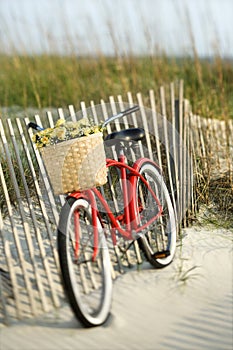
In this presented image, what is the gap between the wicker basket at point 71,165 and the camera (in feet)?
8.82

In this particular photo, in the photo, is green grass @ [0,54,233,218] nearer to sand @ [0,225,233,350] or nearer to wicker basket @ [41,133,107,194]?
sand @ [0,225,233,350]

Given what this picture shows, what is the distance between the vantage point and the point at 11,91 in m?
7.91

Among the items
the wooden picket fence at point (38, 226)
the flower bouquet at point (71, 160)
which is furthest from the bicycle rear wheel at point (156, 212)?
the flower bouquet at point (71, 160)

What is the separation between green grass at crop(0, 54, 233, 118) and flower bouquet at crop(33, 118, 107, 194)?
390cm

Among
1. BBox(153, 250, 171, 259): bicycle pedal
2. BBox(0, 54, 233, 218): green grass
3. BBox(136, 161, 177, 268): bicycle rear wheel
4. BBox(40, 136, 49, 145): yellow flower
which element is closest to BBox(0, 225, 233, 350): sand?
BBox(153, 250, 171, 259): bicycle pedal

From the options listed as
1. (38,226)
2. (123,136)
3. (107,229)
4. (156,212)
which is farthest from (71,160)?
(38,226)

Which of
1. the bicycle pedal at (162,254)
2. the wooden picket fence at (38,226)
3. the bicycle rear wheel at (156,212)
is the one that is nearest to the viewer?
the wooden picket fence at (38,226)

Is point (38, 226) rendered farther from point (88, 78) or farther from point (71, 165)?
point (88, 78)

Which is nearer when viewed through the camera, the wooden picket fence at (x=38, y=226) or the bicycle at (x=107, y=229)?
the bicycle at (x=107, y=229)

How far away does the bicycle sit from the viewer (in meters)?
2.69

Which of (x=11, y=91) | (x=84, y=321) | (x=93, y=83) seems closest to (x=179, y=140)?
(x=84, y=321)

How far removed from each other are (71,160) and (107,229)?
3.08 feet

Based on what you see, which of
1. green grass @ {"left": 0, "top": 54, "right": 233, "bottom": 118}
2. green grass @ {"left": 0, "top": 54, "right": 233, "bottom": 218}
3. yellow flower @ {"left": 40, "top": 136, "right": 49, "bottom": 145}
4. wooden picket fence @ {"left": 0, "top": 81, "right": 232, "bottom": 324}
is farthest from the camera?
green grass @ {"left": 0, "top": 54, "right": 233, "bottom": 118}

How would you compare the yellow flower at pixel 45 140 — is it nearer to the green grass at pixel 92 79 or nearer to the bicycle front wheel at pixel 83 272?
the bicycle front wheel at pixel 83 272
